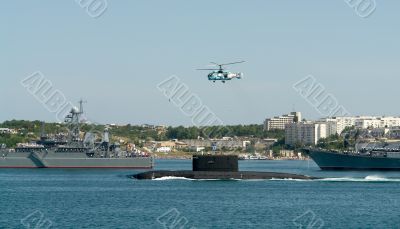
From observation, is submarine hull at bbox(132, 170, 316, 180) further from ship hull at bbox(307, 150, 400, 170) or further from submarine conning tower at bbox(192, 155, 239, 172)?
ship hull at bbox(307, 150, 400, 170)

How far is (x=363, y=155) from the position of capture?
346 ft

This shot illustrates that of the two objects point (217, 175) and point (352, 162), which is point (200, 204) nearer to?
point (217, 175)

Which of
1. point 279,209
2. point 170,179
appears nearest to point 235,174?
point 170,179

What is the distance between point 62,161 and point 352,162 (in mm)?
35265

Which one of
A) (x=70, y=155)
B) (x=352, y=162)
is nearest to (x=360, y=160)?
(x=352, y=162)

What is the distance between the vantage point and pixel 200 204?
51.0 meters

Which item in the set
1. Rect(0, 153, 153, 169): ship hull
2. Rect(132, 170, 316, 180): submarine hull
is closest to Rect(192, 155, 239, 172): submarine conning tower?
Rect(132, 170, 316, 180): submarine hull

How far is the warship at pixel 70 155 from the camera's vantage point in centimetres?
10500

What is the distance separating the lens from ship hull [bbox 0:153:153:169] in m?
105

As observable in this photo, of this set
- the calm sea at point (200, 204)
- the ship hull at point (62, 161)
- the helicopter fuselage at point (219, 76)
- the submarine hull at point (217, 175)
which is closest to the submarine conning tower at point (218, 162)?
the submarine hull at point (217, 175)

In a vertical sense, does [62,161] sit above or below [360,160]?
below

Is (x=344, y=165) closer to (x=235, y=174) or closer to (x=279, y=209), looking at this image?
(x=235, y=174)

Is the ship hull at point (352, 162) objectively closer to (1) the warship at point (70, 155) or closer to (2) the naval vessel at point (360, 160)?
(2) the naval vessel at point (360, 160)

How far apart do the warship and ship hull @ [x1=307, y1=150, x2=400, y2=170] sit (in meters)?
21.6
